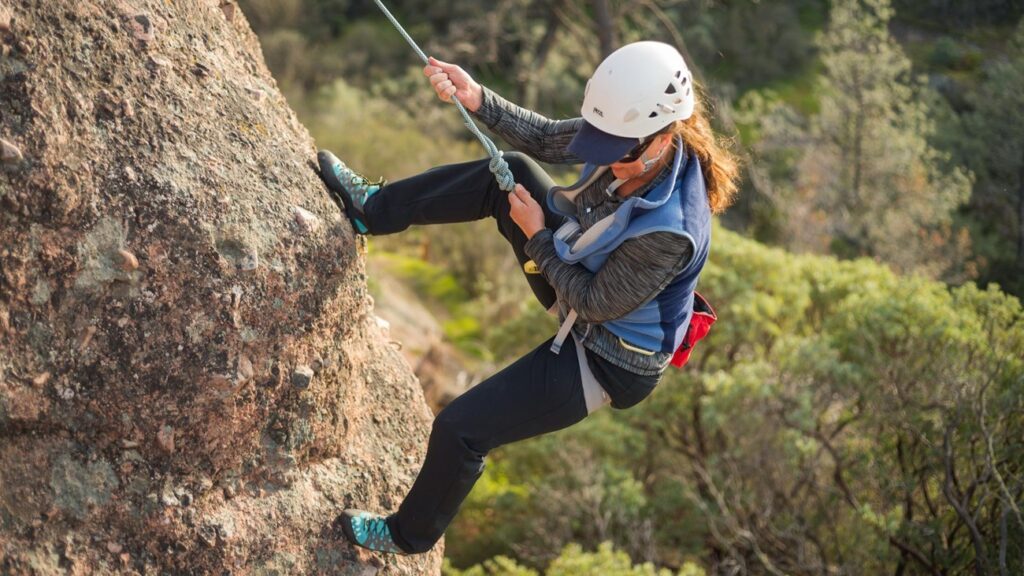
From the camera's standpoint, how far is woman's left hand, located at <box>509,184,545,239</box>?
3.64 m

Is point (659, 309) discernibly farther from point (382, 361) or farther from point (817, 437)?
point (817, 437)

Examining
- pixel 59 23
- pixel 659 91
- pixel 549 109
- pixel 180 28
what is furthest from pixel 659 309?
pixel 549 109

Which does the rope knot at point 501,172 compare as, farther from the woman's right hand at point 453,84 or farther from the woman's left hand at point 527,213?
the woman's right hand at point 453,84

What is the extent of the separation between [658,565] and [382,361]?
17.5 ft

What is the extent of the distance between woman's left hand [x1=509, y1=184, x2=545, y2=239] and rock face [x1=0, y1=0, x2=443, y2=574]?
2.07 feet

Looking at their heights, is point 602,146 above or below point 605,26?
above

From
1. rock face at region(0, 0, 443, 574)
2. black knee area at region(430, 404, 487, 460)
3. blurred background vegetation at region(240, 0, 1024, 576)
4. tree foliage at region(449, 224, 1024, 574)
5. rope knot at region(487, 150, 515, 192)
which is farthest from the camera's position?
blurred background vegetation at region(240, 0, 1024, 576)

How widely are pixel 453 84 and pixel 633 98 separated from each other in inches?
35.6

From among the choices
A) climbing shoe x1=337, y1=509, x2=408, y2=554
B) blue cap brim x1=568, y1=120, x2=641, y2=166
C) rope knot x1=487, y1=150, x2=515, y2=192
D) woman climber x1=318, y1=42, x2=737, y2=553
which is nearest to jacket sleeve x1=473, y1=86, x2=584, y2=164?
woman climber x1=318, y1=42, x2=737, y2=553

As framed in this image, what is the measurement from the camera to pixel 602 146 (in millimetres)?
3414

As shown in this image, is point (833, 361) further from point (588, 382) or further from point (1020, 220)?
point (588, 382)

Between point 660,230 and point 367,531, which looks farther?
point 367,531

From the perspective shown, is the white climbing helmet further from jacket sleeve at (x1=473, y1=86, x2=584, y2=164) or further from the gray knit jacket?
jacket sleeve at (x1=473, y1=86, x2=584, y2=164)

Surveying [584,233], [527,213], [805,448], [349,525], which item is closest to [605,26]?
[805,448]
